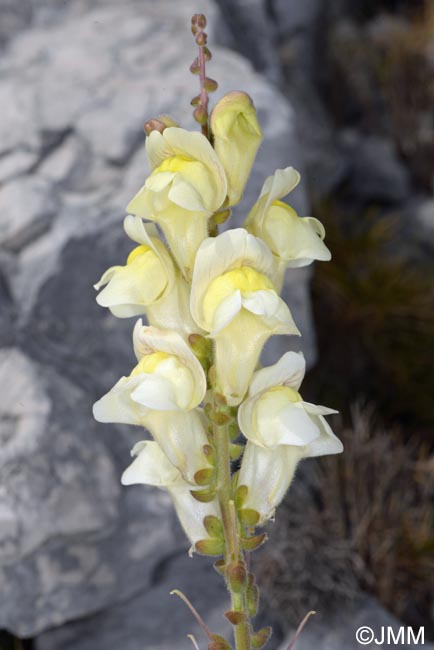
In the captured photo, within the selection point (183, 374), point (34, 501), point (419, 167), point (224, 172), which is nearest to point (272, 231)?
point (224, 172)

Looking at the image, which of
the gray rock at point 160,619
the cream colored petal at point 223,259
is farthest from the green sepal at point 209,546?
the gray rock at point 160,619

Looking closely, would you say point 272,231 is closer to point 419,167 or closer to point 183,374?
point 183,374

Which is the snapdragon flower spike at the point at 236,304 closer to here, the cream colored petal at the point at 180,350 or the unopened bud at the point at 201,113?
the cream colored petal at the point at 180,350

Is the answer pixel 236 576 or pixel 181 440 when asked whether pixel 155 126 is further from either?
pixel 236 576

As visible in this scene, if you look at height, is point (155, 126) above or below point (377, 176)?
above

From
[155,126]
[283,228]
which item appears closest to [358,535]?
[283,228]

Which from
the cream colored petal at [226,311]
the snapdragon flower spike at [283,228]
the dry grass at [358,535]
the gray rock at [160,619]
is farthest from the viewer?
the dry grass at [358,535]

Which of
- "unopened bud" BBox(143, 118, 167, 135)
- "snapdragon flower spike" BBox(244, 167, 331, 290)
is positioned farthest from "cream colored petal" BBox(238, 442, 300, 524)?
"unopened bud" BBox(143, 118, 167, 135)
